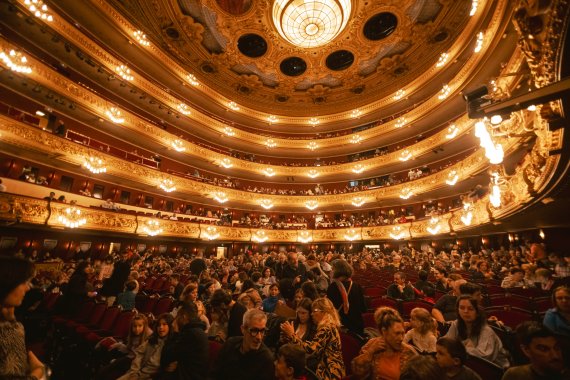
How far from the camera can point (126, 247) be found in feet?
47.6

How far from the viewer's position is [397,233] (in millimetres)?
18141

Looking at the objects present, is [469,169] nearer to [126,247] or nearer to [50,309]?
[50,309]

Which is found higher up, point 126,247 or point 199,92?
point 199,92

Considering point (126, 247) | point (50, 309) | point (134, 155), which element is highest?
point (134, 155)

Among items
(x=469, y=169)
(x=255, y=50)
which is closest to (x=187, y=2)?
(x=255, y=50)

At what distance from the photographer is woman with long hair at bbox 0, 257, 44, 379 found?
1.56 meters

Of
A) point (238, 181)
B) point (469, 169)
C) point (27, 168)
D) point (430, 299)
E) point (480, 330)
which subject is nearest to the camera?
point (480, 330)

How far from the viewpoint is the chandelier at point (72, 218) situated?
10734mm

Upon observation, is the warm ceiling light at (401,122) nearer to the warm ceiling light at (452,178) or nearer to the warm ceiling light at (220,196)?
the warm ceiling light at (452,178)

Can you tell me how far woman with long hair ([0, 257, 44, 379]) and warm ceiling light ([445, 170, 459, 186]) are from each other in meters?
17.2

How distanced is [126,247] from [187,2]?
50.8 feet

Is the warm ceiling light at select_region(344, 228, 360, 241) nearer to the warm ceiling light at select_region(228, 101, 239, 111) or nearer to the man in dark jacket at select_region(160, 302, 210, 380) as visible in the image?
the warm ceiling light at select_region(228, 101, 239, 111)

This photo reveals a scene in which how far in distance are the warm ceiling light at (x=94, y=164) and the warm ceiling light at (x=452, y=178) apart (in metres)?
19.2

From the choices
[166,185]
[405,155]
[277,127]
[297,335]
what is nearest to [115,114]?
[166,185]
